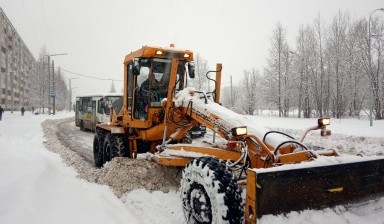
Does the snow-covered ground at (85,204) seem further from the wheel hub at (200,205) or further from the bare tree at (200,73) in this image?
the bare tree at (200,73)

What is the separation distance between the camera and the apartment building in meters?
68.6

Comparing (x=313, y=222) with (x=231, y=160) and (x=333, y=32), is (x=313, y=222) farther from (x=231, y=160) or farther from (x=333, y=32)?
(x=333, y=32)

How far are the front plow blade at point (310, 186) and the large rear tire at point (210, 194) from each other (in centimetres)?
16

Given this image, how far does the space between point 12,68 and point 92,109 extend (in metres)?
68.4

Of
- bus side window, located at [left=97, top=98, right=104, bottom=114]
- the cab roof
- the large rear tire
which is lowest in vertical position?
the large rear tire

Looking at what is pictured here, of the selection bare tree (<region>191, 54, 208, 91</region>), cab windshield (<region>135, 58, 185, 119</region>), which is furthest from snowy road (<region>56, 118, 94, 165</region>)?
bare tree (<region>191, 54, 208, 91</region>)

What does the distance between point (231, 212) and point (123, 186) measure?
10.00 ft

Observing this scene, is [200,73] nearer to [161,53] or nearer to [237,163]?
[161,53]

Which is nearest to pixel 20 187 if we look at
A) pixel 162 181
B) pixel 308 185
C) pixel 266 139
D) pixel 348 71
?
pixel 162 181

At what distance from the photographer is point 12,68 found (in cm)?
A: 7888

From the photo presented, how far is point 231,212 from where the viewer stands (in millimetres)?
3400

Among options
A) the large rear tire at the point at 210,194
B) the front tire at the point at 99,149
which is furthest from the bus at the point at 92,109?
the large rear tire at the point at 210,194

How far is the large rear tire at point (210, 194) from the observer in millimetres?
3425

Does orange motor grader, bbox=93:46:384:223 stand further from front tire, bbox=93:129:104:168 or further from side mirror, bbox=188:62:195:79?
front tire, bbox=93:129:104:168
